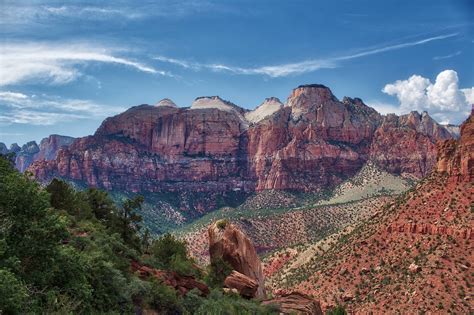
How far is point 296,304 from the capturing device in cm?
4147

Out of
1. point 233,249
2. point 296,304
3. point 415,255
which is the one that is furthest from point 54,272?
point 415,255

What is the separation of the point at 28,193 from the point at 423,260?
197ft

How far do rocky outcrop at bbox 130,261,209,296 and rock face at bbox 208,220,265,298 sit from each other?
11620 millimetres

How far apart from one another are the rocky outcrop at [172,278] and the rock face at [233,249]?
11620 millimetres

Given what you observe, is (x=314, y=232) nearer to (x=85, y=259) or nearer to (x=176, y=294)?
(x=176, y=294)

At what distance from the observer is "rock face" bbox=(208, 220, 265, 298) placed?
53062 millimetres

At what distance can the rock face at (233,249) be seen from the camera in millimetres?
53062

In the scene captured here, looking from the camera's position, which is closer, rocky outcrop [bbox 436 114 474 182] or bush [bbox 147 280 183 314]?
bush [bbox 147 280 183 314]

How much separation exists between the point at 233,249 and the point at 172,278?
1487cm

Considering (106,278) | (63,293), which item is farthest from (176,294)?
(63,293)

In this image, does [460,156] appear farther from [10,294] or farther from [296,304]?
[10,294]

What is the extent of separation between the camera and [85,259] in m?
25.9

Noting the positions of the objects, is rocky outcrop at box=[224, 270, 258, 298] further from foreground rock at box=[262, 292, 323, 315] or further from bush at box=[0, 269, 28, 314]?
bush at box=[0, 269, 28, 314]

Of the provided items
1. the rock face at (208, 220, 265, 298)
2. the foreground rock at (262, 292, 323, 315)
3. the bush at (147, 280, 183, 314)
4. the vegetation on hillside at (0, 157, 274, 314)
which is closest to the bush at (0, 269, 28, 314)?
the vegetation on hillside at (0, 157, 274, 314)
